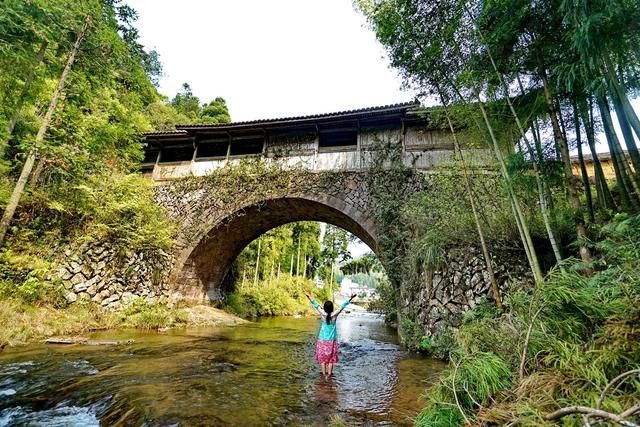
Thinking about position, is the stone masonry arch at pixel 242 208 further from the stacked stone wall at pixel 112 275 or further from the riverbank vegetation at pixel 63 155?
the riverbank vegetation at pixel 63 155

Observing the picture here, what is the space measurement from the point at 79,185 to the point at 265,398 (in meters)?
8.35

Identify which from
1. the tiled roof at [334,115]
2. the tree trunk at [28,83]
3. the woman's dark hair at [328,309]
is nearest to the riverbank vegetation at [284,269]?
the tiled roof at [334,115]

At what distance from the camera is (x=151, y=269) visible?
1003cm

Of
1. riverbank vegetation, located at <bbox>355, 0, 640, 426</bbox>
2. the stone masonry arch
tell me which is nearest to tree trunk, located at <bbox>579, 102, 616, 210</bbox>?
riverbank vegetation, located at <bbox>355, 0, 640, 426</bbox>

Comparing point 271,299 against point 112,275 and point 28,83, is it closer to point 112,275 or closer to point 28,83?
point 112,275

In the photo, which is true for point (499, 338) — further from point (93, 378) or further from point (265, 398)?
point (93, 378)

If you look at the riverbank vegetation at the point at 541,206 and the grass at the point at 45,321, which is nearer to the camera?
the riverbank vegetation at the point at 541,206

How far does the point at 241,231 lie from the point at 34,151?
6.28 meters

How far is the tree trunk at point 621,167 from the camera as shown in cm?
405

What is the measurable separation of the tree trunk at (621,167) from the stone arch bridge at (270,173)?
486 centimetres

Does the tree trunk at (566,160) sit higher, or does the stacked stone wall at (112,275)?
the tree trunk at (566,160)

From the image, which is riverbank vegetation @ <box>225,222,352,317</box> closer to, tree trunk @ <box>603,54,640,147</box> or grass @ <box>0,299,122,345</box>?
grass @ <box>0,299,122,345</box>

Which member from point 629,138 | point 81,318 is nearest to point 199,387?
point 81,318

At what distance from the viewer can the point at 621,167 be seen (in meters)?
4.13
